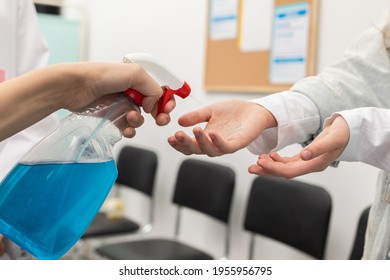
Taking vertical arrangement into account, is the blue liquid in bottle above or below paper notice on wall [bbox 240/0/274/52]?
below

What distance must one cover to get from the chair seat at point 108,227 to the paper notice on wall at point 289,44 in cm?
117

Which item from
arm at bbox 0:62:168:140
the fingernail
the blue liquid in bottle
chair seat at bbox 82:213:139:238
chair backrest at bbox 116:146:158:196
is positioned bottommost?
chair seat at bbox 82:213:139:238

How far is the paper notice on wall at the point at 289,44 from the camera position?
195 cm

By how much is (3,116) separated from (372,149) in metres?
0.60

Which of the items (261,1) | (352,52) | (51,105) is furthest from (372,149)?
(261,1)

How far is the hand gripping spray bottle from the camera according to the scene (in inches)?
27.6

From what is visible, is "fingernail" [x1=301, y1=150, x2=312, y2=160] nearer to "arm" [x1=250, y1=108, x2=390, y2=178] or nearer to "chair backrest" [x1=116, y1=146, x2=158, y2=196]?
"arm" [x1=250, y1=108, x2=390, y2=178]

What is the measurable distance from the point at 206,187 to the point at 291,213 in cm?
54

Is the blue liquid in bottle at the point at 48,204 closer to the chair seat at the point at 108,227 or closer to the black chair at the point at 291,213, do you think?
the black chair at the point at 291,213

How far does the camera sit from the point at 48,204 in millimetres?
701

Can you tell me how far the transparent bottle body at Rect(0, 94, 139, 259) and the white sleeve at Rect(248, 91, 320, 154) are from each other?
0.32 meters

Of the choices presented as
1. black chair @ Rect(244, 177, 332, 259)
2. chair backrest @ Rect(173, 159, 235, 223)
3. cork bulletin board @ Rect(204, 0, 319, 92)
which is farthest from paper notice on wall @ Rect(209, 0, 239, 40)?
black chair @ Rect(244, 177, 332, 259)

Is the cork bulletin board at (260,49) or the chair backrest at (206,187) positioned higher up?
the cork bulletin board at (260,49)

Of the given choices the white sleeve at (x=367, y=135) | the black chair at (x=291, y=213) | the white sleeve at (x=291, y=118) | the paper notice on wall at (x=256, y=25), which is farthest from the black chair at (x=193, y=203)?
the white sleeve at (x=367, y=135)
